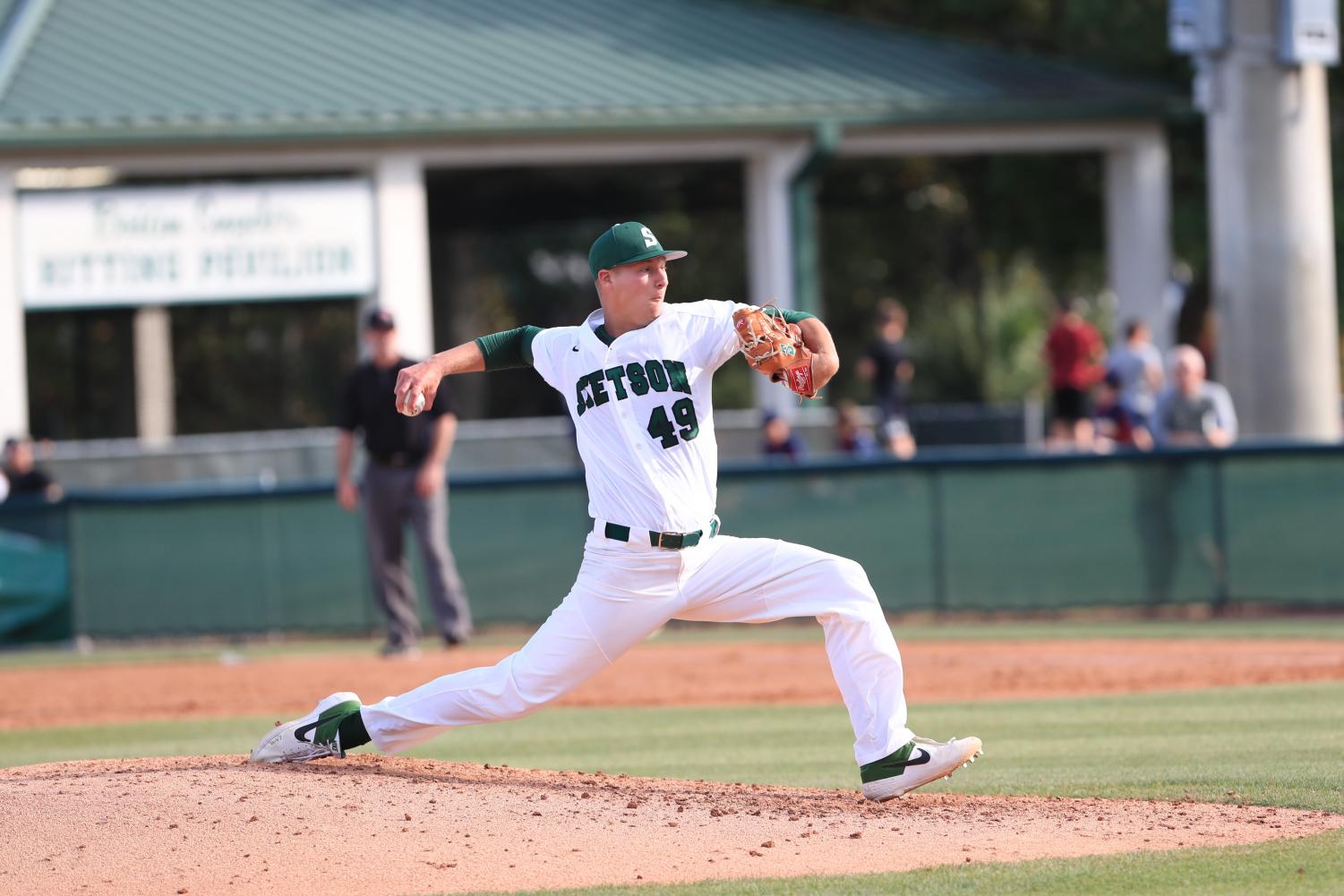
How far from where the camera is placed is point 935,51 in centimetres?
2027

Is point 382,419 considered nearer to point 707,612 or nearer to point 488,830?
point 707,612

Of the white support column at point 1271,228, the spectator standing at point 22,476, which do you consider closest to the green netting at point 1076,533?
the white support column at point 1271,228

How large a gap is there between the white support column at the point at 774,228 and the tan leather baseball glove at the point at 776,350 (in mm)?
12945

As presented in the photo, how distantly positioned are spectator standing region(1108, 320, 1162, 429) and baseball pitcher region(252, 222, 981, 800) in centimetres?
1071

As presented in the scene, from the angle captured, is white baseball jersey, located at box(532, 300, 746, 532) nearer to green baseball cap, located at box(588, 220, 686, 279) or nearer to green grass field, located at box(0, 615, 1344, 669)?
green baseball cap, located at box(588, 220, 686, 279)

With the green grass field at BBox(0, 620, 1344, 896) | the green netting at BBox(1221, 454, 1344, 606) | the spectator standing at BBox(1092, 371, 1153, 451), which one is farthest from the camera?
the spectator standing at BBox(1092, 371, 1153, 451)

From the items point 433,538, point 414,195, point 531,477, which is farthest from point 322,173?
point 433,538

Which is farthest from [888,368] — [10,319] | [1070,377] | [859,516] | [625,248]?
[625,248]

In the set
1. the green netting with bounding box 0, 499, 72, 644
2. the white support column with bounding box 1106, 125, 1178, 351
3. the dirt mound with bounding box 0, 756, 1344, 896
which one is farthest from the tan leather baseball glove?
the white support column with bounding box 1106, 125, 1178, 351

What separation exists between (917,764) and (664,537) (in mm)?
1110

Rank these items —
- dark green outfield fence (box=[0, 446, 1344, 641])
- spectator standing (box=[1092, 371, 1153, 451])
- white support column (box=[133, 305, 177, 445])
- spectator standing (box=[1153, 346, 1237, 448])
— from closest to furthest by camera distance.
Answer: dark green outfield fence (box=[0, 446, 1344, 641]) < spectator standing (box=[1153, 346, 1237, 448]) < spectator standing (box=[1092, 371, 1153, 451]) < white support column (box=[133, 305, 177, 445])

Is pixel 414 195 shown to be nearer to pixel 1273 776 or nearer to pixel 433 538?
pixel 433 538

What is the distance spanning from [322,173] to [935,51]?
7238mm

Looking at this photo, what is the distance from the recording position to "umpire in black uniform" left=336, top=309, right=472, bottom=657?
11.6 meters
